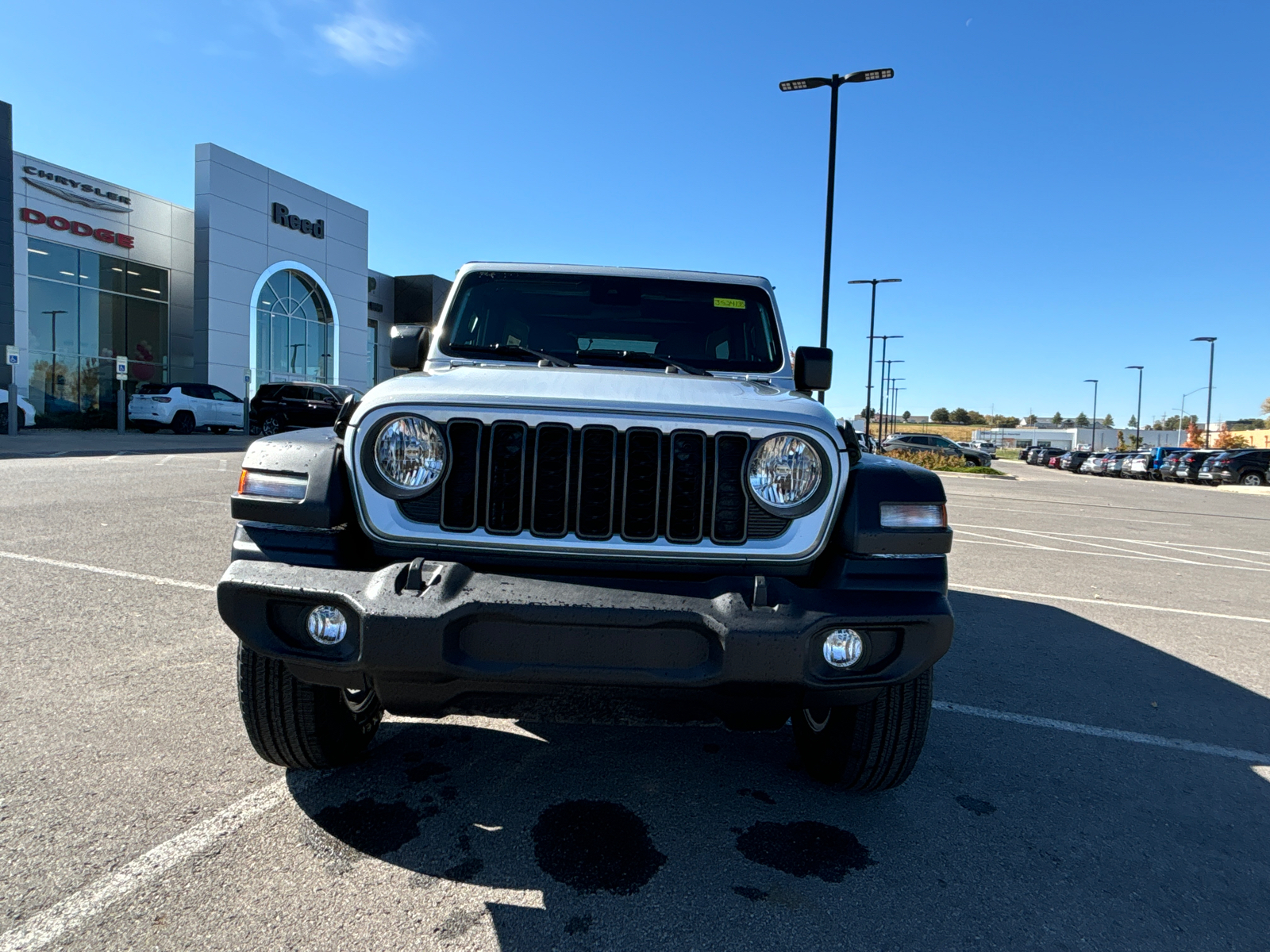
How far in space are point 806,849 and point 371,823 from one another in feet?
4.32

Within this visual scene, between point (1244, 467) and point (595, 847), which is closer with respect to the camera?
point (595, 847)

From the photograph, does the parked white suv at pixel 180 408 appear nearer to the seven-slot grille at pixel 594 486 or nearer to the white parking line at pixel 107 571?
the white parking line at pixel 107 571

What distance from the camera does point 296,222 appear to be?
34.5 m

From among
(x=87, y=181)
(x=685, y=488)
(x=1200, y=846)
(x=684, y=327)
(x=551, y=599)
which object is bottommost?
(x=1200, y=846)

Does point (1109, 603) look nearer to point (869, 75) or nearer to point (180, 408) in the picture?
point (869, 75)

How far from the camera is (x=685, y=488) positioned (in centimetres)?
229

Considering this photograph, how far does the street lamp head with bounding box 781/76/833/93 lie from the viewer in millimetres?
14281

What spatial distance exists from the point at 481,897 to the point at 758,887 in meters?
0.75

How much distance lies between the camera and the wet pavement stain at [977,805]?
8.84 feet

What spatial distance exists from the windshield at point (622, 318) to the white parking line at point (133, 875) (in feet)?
6.59

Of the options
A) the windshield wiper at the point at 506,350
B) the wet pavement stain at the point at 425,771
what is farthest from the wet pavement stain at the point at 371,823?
the windshield wiper at the point at 506,350

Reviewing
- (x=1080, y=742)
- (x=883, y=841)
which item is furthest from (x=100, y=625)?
(x=1080, y=742)

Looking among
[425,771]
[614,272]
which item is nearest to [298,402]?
[614,272]

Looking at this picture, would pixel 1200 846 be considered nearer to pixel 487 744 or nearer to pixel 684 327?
pixel 487 744
